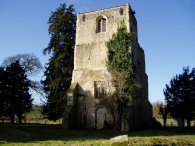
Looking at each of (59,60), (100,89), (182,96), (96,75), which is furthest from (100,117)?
(182,96)

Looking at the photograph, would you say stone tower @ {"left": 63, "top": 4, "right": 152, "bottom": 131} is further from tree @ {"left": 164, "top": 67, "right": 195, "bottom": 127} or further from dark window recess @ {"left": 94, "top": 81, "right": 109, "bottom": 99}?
tree @ {"left": 164, "top": 67, "right": 195, "bottom": 127}

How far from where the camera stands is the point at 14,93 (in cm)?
3422

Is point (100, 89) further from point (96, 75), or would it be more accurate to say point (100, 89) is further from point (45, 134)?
point (45, 134)

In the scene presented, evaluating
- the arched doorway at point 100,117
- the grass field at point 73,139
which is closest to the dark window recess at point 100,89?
the arched doorway at point 100,117

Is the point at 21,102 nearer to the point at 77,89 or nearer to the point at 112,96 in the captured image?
the point at 77,89

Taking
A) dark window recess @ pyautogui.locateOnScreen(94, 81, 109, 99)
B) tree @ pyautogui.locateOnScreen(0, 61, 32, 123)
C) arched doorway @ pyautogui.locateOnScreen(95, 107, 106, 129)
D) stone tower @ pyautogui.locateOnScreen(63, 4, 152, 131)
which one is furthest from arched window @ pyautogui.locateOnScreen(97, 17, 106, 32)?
tree @ pyautogui.locateOnScreen(0, 61, 32, 123)

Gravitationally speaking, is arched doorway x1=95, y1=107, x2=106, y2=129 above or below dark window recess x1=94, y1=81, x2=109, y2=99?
below

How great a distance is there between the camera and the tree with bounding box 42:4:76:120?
3425 centimetres

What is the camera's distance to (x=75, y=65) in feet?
108

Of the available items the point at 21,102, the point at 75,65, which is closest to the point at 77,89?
the point at 75,65

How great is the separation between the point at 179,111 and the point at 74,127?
575 inches

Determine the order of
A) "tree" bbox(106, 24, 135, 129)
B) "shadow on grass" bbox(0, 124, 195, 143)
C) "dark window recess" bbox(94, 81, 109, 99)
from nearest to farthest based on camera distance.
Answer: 1. "shadow on grass" bbox(0, 124, 195, 143)
2. "tree" bbox(106, 24, 135, 129)
3. "dark window recess" bbox(94, 81, 109, 99)

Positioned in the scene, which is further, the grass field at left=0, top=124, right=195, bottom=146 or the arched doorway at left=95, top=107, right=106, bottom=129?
the arched doorway at left=95, top=107, right=106, bottom=129

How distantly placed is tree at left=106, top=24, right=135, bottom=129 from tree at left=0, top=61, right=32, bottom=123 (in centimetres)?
1280
